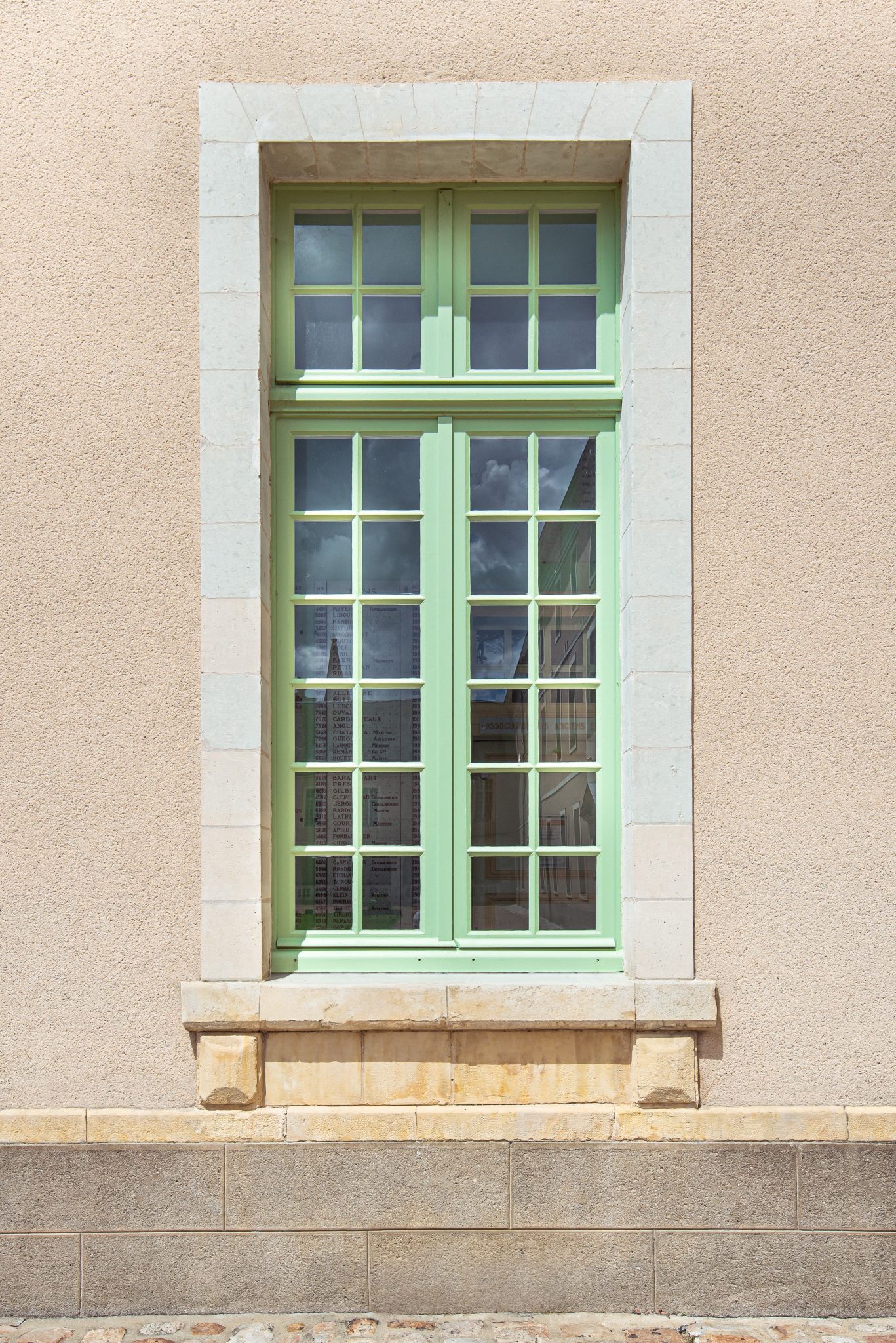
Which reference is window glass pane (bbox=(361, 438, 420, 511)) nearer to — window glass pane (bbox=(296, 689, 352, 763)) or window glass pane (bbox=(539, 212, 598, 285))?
window glass pane (bbox=(296, 689, 352, 763))

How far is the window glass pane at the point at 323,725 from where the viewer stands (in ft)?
13.0

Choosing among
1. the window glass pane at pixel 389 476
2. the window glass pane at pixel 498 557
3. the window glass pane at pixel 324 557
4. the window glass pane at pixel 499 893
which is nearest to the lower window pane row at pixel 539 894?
the window glass pane at pixel 499 893

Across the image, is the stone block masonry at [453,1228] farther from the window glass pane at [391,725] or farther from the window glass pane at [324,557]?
the window glass pane at [324,557]

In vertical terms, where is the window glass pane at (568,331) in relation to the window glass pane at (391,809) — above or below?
above

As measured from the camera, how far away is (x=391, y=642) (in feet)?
13.1

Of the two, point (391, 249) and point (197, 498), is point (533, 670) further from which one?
point (391, 249)

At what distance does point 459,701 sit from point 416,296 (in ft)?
5.34

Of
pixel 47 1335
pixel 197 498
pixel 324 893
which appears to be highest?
pixel 197 498

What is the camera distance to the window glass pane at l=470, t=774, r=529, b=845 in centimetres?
394

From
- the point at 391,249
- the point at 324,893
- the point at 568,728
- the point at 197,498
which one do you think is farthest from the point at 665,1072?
the point at 391,249

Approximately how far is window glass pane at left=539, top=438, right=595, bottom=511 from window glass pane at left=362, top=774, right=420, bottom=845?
1223mm

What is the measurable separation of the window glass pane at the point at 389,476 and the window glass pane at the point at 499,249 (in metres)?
0.73

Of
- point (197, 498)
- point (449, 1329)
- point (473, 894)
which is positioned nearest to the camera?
point (449, 1329)

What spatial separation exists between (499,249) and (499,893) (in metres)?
2.55
